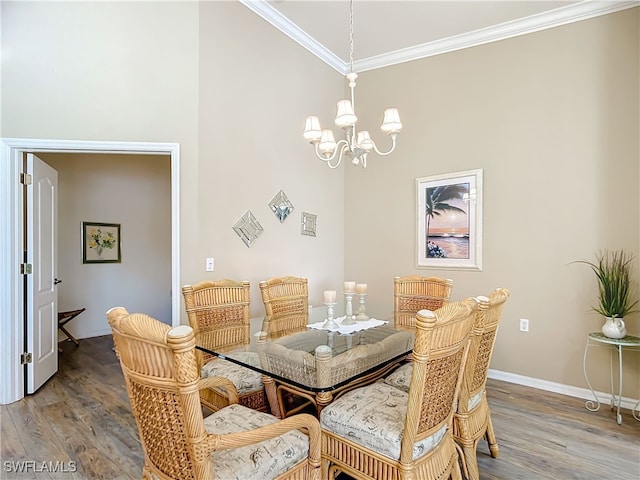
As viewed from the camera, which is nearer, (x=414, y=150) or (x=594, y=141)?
(x=594, y=141)

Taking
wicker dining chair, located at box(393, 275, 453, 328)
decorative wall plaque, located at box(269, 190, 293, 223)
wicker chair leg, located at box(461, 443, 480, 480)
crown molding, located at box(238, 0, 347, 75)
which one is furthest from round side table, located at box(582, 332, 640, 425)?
crown molding, located at box(238, 0, 347, 75)

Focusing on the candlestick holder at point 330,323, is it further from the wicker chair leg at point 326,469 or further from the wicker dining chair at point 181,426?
the wicker dining chair at point 181,426

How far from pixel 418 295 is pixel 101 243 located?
467cm

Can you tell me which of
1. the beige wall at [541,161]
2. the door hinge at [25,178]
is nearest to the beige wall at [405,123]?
the beige wall at [541,161]

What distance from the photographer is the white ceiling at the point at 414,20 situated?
3.25m

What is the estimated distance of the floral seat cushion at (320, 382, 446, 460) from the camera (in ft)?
4.82

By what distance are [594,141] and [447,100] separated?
141 centimetres

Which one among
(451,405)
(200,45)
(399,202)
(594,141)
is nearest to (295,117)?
(200,45)

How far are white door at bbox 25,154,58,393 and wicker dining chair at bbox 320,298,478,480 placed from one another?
9.46 feet

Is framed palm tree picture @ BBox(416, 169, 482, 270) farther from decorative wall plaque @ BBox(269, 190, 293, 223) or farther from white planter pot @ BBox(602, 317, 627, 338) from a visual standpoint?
decorative wall plaque @ BBox(269, 190, 293, 223)

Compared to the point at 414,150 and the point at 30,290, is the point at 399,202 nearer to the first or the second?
the point at 414,150

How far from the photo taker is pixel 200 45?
121 inches

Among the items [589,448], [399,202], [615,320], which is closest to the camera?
[589,448]

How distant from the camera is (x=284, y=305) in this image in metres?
3.07
